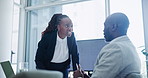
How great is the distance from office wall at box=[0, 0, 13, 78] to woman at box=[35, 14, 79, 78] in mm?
1083

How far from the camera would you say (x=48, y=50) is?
1870mm

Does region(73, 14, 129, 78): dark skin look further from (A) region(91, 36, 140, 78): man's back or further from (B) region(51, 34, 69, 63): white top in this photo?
(B) region(51, 34, 69, 63): white top

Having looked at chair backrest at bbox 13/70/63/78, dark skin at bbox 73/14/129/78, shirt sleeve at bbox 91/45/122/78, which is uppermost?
dark skin at bbox 73/14/129/78

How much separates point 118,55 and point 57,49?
91cm

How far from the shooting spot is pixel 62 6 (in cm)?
329

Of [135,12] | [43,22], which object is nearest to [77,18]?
[43,22]

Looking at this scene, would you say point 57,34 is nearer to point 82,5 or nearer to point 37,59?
point 37,59

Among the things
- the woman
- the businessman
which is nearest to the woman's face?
the woman

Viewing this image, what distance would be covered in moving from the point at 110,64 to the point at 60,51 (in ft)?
2.86

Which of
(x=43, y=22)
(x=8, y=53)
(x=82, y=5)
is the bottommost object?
(x=8, y=53)

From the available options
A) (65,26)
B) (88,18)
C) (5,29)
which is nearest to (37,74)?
(65,26)

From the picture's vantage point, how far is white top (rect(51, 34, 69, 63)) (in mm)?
1864

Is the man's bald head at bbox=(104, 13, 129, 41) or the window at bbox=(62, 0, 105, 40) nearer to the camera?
the man's bald head at bbox=(104, 13, 129, 41)

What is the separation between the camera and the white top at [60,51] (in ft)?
6.11
